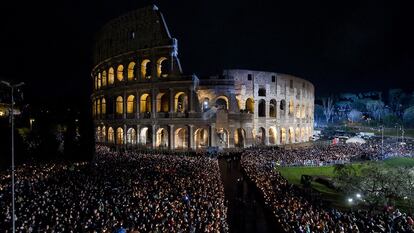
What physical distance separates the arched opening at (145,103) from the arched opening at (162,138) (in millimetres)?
4204

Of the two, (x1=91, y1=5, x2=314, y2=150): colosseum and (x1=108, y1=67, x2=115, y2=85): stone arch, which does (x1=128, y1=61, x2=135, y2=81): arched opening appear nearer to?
(x1=91, y1=5, x2=314, y2=150): colosseum

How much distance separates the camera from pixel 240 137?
159ft

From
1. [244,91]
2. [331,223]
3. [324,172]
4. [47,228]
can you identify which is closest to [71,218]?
[47,228]

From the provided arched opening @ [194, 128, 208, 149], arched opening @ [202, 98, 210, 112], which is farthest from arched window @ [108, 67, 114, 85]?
arched opening @ [194, 128, 208, 149]

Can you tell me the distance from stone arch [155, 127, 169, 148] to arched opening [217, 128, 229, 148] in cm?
779

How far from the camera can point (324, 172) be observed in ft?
97.6

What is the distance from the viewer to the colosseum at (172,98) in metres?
45.2

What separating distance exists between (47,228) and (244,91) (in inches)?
1512

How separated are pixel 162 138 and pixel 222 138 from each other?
9.72 metres

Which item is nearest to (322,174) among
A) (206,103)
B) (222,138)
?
(222,138)

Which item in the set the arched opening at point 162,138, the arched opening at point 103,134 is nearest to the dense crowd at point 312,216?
the arched opening at point 162,138

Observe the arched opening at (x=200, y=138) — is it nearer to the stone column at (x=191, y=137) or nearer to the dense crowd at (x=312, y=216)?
the stone column at (x=191, y=137)

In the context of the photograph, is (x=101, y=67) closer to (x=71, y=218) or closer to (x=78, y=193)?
(x=78, y=193)

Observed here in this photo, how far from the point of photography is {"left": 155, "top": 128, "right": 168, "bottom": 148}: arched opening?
47.6 meters
